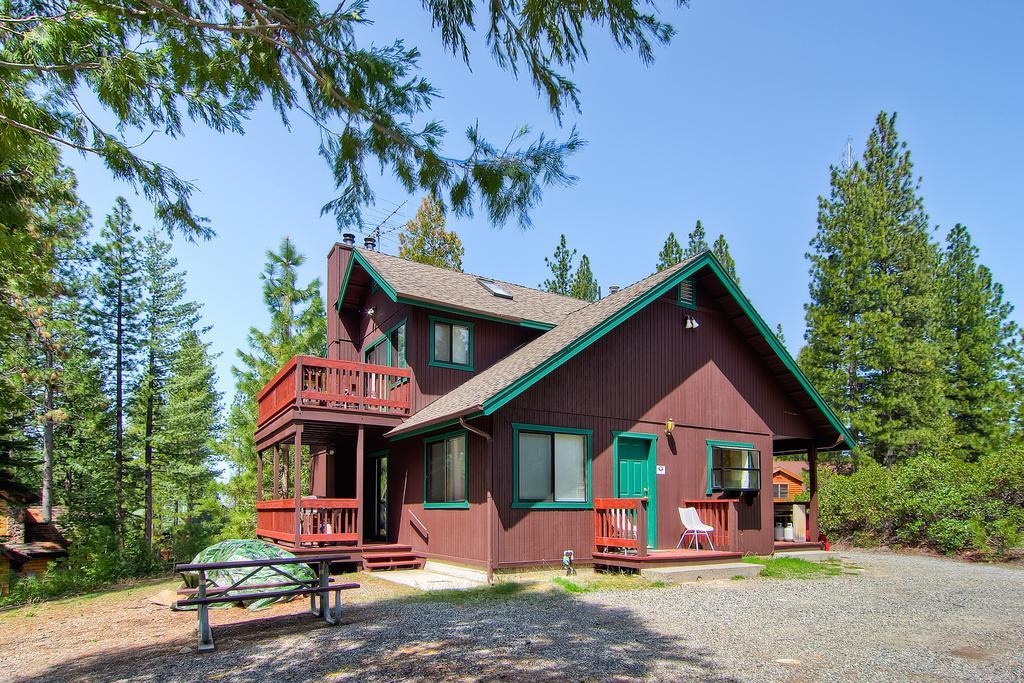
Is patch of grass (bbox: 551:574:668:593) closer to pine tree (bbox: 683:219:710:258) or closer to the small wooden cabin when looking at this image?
the small wooden cabin

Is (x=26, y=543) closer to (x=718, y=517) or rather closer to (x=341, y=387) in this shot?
(x=341, y=387)

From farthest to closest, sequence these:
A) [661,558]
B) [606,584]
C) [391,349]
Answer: [391,349] < [661,558] < [606,584]

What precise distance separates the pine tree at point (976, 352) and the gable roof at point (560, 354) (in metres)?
18.4

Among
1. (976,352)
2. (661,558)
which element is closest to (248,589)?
(661,558)

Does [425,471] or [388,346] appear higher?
[388,346]

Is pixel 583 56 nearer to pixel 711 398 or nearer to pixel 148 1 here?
pixel 148 1

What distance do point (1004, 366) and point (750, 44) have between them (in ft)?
101

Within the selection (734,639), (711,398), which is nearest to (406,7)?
(734,639)

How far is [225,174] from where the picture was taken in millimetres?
6605

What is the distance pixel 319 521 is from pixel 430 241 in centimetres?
2144

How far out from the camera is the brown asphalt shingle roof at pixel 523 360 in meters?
12.0

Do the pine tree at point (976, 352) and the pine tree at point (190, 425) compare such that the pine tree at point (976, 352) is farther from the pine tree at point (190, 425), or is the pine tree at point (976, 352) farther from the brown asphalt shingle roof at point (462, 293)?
the pine tree at point (190, 425)

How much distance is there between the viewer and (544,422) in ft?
41.5

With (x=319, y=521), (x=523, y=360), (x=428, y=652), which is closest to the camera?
(x=428, y=652)
